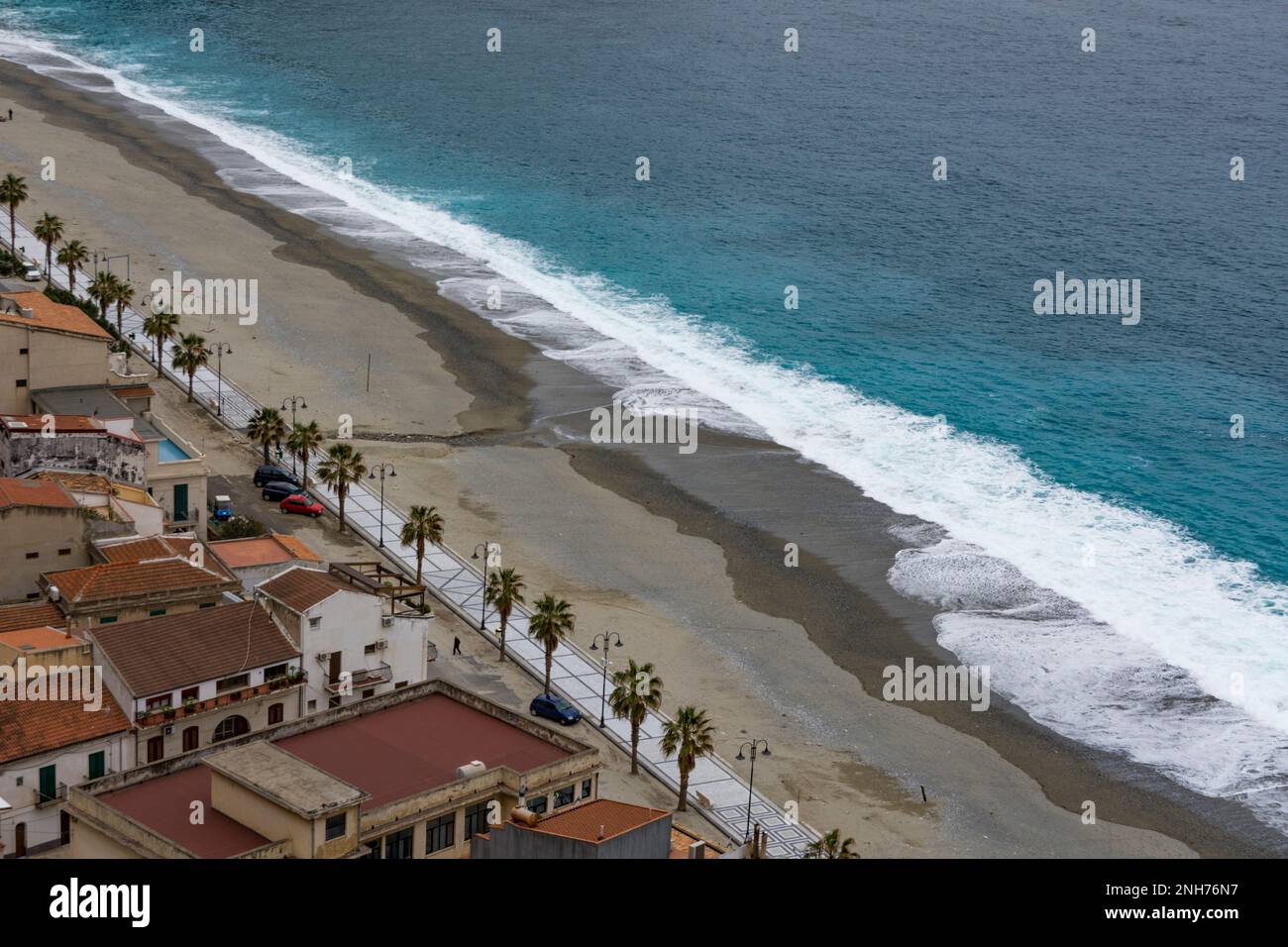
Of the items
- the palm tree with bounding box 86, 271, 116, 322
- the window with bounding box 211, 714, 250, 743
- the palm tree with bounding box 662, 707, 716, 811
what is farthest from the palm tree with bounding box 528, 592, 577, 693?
the palm tree with bounding box 86, 271, 116, 322

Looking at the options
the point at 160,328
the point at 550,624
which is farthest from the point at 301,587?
the point at 160,328

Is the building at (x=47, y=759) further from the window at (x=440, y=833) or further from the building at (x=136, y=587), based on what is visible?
the window at (x=440, y=833)

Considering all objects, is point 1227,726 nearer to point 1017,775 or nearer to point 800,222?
point 1017,775

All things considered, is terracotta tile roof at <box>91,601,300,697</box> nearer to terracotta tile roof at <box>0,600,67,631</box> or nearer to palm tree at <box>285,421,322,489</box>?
terracotta tile roof at <box>0,600,67,631</box>

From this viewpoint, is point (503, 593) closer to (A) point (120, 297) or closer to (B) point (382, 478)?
(B) point (382, 478)

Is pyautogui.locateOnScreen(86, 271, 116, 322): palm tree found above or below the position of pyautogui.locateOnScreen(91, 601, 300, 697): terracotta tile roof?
above

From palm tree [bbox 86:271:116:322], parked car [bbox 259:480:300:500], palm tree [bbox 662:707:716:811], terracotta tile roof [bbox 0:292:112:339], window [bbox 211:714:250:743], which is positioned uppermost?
terracotta tile roof [bbox 0:292:112:339]
